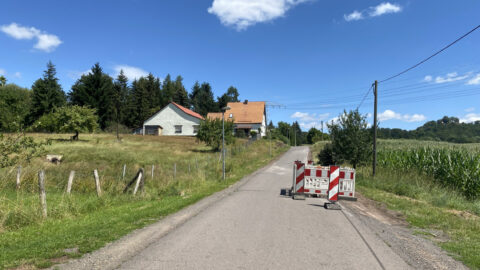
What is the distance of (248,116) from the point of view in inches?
2675

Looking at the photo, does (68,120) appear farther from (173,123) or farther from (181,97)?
(181,97)

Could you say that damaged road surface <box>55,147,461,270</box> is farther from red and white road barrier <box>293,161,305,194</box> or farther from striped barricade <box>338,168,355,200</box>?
red and white road barrier <box>293,161,305,194</box>

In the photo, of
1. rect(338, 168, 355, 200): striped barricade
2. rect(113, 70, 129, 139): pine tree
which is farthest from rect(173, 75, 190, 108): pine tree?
rect(338, 168, 355, 200): striped barricade

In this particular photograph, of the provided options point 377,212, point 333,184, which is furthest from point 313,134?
point 377,212

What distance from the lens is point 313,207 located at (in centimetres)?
1004

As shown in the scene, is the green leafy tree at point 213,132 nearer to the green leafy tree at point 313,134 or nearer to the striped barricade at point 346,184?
the striped barricade at point 346,184

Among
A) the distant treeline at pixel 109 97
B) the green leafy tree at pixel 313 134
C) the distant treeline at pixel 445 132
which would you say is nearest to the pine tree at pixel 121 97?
the distant treeline at pixel 109 97

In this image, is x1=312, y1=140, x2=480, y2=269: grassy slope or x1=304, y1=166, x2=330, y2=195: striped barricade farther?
x1=304, y1=166, x2=330, y2=195: striped barricade

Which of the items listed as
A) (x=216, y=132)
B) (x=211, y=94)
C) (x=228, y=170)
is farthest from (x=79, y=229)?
(x=211, y=94)

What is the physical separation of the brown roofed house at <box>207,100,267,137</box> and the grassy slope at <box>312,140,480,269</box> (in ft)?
148

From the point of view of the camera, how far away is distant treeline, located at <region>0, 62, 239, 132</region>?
5941 centimetres

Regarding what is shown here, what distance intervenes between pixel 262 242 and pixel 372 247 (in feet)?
7.00

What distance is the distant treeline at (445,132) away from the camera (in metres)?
64.9

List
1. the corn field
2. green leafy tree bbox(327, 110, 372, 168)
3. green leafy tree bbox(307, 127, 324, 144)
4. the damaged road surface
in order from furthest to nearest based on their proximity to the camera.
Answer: green leafy tree bbox(307, 127, 324, 144) → green leafy tree bbox(327, 110, 372, 168) → the corn field → the damaged road surface
